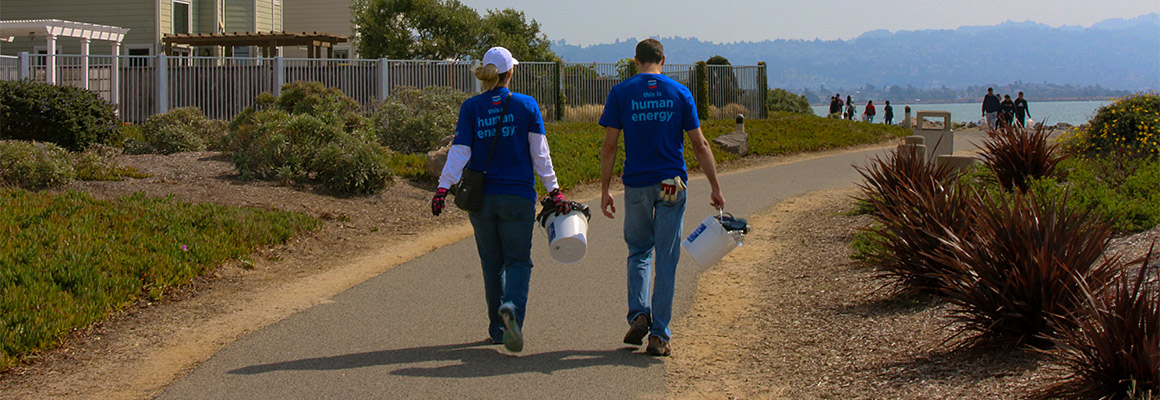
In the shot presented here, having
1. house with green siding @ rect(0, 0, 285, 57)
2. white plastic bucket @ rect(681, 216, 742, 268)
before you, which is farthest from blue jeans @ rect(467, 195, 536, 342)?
house with green siding @ rect(0, 0, 285, 57)

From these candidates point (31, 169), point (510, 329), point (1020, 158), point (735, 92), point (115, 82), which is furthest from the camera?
point (735, 92)

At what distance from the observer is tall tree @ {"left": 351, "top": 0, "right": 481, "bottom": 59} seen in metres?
37.9

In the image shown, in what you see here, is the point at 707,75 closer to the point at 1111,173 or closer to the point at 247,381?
the point at 1111,173

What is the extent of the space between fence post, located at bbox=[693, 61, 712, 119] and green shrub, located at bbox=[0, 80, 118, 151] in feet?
57.3

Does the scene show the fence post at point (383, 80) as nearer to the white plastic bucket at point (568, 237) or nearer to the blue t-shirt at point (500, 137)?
the blue t-shirt at point (500, 137)

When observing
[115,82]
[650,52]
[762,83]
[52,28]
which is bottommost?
[650,52]

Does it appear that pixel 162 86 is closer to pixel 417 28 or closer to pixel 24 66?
pixel 24 66

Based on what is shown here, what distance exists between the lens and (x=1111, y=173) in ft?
39.3

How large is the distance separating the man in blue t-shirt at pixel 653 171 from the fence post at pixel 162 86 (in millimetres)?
18024

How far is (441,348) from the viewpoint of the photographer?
6.01 meters

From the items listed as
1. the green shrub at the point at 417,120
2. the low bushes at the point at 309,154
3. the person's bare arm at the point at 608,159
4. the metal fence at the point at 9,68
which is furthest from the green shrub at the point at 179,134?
the person's bare arm at the point at 608,159

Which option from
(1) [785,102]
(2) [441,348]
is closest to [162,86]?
(2) [441,348]

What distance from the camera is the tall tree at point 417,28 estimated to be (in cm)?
3791

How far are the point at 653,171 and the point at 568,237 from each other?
1.99 ft
